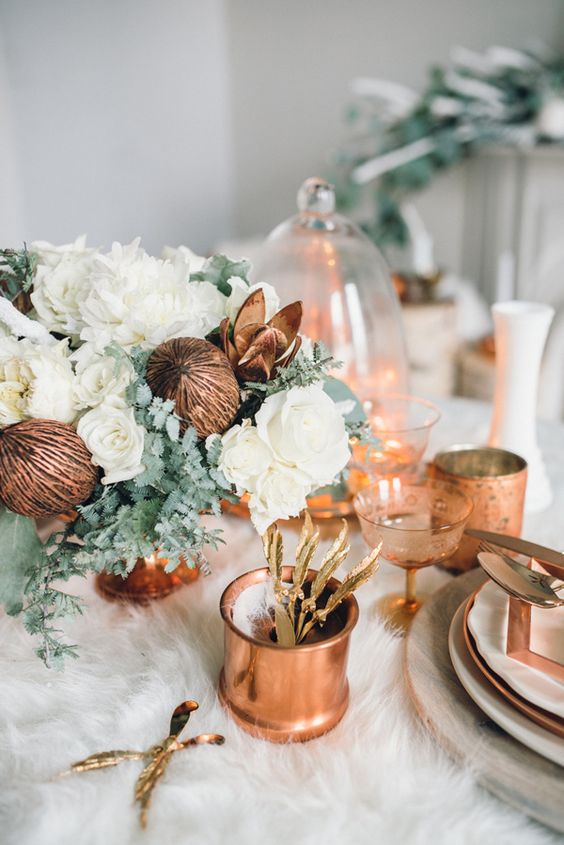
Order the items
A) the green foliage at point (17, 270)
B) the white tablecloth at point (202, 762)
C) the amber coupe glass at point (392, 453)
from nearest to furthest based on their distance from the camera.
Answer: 1. the white tablecloth at point (202, 762)
2. the green foliage at point (17, 270)
3. the amber coupe glass at point (392, 453)

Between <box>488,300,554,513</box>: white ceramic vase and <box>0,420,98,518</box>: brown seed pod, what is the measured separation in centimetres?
55

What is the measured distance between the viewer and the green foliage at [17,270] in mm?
675

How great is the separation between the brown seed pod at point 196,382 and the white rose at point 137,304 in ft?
0.08

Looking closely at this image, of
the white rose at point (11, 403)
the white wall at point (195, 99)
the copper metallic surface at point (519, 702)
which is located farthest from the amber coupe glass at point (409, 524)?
the white wall at point (195, 99)

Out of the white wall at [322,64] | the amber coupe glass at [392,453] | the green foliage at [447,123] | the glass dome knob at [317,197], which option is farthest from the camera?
the white wall at [322,64]

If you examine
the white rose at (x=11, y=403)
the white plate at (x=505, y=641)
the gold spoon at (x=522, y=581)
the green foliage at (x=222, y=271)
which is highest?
the green foliage at (x=222, y=271)

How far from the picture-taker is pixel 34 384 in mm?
558

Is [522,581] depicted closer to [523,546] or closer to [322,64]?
[523,546]

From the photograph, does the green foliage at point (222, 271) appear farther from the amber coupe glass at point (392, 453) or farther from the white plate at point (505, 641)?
the white plate at point (505, 641)

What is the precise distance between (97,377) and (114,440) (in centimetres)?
6

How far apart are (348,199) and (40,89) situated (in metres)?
1.13

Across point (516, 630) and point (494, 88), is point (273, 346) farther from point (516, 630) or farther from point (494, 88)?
point (494, 88)

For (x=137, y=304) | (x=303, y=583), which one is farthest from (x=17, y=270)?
(x=303, y=583)

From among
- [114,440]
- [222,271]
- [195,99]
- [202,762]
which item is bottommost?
[202,762]
